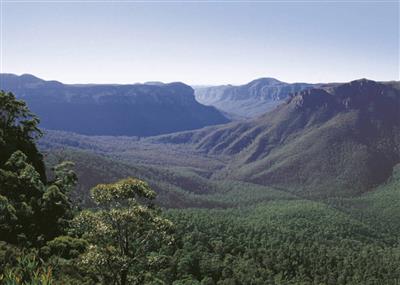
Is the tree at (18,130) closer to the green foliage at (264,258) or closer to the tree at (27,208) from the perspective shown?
the tree at (27,208)

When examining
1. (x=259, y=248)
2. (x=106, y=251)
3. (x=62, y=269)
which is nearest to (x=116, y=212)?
(x=106, y=251)

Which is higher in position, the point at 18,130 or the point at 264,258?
the point at 18,130

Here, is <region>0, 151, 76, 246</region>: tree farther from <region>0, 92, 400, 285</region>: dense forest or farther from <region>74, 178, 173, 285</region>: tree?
<region>74, 178, 173, 285</region>: tree

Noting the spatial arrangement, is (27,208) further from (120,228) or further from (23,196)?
(120,228)

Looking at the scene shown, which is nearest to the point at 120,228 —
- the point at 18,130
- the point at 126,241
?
the point at 126,241

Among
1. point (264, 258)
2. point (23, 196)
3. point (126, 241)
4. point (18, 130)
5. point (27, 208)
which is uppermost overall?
point (18, 130)

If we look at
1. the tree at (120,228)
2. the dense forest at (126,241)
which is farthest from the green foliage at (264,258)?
the tree at (120,228)

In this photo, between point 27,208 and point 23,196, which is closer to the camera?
point 27,208

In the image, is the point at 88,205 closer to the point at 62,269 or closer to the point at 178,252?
the point at 178,252
